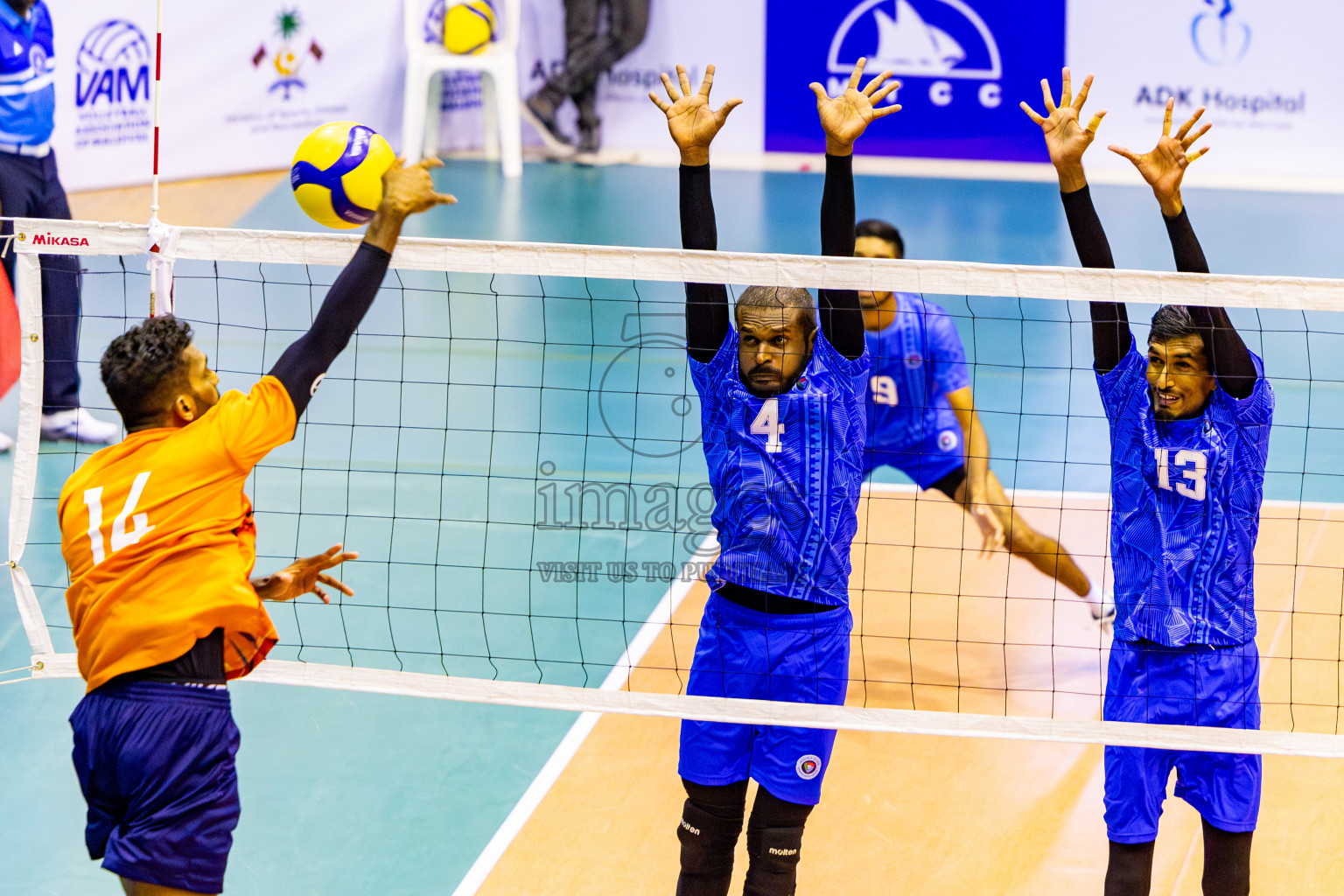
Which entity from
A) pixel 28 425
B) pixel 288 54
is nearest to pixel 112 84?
pixel 288 54

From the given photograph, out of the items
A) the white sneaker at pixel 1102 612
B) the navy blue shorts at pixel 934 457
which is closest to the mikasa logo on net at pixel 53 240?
the navy blue shorts at pixel 934 457

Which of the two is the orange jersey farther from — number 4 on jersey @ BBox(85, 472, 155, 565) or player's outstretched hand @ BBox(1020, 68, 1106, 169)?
player's outstretched hand @ BBox(1020, 68, 1106, 169)

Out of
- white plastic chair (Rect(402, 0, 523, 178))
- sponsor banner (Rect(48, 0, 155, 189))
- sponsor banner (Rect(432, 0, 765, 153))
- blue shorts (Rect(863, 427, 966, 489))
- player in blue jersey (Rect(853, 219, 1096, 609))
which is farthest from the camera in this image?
sponsor banner (Rect(432, 0, 765, 153))

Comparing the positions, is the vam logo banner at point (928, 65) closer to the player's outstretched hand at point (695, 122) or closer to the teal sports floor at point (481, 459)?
the teal sports floor at point (481, 459)

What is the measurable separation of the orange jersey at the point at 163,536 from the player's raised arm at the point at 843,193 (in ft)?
4.70

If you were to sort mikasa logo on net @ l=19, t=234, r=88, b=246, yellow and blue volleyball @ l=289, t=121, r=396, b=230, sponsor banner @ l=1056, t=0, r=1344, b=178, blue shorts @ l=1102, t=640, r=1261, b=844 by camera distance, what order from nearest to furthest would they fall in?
1. blue shorts @ l=1102, t=640, r=1261, b=844
2. yellow and blue volleyball @ l=289, t=121, r=396, b=230
3. mikasa logo on net @ l=19, t=234, r=88, b=246
4. sponsor banner @ l=1056, t=0, r=1344, b=178

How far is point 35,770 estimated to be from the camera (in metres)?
4.73

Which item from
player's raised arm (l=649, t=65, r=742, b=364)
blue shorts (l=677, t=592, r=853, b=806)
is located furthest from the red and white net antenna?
blue shorts (l=677, t=592, r=853, b=806)

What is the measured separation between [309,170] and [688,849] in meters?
2.16

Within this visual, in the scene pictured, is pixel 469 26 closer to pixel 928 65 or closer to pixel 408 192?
pixel 928 65

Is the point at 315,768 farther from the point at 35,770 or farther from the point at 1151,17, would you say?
the point at 1151,17

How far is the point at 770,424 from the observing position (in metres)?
3.59

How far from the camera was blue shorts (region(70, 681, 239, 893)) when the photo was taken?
9.67 ft

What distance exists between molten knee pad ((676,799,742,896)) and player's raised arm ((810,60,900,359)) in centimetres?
129
